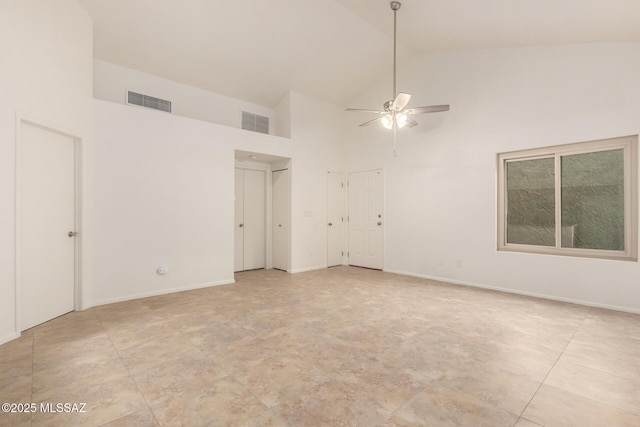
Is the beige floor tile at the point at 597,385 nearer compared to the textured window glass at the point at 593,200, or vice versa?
the beige floor tile at the point at 597,385

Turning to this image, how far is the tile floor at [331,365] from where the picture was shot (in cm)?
182

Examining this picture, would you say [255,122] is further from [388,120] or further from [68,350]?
[68,350]

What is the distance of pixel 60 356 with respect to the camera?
2.54 m

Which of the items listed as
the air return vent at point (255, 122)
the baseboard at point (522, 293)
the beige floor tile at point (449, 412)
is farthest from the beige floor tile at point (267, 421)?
the air return vent at point (255, 122)

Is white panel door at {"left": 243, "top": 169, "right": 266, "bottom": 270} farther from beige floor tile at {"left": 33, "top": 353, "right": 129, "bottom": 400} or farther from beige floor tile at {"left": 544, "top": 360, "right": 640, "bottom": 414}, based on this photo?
beige floor tile at {"left": 544, "top": 360, "right": 640, "bottom": 414}

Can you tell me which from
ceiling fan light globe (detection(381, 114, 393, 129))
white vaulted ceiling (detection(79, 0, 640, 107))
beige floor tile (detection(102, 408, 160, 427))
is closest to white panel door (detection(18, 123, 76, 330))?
white vaulted ceiling (detection(79, 0, 640, 107))

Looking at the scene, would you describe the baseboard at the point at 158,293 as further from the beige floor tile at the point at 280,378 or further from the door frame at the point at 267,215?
the beige floor tile at the point at 280,378

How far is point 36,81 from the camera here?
9.98 ft

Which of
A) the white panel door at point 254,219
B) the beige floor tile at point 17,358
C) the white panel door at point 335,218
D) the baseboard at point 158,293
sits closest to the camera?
the beige floor tile at point 17,358

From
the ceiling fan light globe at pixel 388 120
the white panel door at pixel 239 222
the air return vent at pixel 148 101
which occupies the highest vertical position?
the air return vent at pixel 148 101

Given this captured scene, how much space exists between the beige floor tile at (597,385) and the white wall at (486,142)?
7.33 ft

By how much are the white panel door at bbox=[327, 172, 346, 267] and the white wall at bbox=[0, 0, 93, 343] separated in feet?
14.2

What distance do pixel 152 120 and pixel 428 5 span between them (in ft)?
13.3

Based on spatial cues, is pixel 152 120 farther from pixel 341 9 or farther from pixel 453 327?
pixel 453 327
